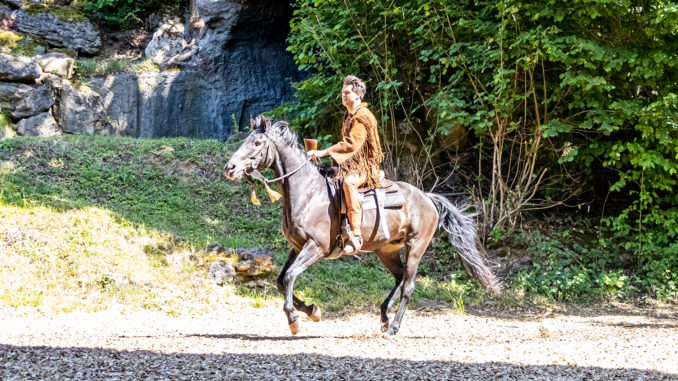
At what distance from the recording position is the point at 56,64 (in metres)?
14.7

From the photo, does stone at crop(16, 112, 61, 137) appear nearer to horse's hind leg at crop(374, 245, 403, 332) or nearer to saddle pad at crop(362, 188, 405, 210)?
horse's hind leg at crop(374, 245, 403, 332)

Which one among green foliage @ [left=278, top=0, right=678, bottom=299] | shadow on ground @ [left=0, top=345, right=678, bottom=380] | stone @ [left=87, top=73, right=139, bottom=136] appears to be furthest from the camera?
stone @ [left=87, top=73, right=139, bottom=136]

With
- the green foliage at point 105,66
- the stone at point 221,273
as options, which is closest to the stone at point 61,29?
the green foliage at point 105,66

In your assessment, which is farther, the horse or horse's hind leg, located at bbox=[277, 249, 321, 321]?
horse's hind leg, located at bbox=[277, 249, 321, 321]

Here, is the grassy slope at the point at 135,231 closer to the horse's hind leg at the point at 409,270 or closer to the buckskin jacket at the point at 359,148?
the horse's hind leg at the point at 409,270

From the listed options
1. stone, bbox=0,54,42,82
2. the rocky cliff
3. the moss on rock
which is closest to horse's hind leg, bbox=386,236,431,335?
the rocky cliff

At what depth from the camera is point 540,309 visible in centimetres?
898

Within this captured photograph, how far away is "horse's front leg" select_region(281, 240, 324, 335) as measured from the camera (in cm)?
588

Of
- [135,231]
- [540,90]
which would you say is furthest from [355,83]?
[540,90]

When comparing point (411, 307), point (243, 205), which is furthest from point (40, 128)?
point (411, 307)

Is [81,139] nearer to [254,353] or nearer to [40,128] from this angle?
[40,128]

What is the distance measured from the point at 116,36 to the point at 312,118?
8601 millimetres

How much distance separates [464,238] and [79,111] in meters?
10.6

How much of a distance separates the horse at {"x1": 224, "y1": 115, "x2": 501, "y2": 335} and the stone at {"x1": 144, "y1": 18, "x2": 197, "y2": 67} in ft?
36.6
